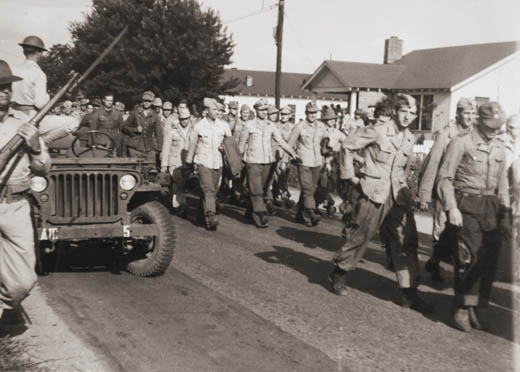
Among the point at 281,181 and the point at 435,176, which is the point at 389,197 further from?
the point at 281,181

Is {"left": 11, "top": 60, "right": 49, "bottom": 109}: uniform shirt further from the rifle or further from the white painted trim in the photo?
the white painted trim

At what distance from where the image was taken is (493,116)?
564 centimetres

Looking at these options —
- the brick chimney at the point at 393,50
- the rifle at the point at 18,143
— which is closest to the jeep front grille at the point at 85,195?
the rifle at the point at 18,143

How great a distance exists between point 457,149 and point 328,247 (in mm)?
3960

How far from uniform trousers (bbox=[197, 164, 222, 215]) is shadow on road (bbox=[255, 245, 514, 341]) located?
5.44 feet

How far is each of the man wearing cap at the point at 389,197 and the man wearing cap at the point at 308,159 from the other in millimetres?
4710

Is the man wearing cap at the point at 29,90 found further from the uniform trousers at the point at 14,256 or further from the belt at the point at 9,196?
the uniform trousers at the point at 14,256

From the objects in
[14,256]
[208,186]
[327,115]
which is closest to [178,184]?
[208,186]

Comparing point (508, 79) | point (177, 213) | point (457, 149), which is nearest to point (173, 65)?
point (508, 79)

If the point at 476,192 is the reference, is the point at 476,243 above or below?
below

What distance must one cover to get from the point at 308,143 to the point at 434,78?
976 inches

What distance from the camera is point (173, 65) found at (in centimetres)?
4197

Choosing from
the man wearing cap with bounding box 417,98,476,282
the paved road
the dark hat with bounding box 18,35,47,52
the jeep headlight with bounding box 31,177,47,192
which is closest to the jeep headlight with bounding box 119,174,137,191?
the jeep headlight with bounding box 31,177,47,192

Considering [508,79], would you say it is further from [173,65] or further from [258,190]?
[258,190]
